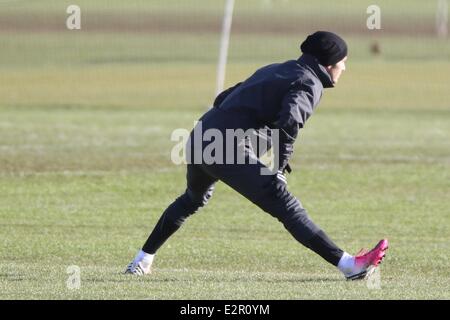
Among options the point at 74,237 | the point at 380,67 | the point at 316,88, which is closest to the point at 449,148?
the point at 74,237

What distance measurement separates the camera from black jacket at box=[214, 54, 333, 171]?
9.78m

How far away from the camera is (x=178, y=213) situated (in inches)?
433

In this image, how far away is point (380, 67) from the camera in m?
51.6

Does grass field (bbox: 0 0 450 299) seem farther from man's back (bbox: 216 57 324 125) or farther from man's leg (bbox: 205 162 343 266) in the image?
man's back (bbox: 216 57 324 125)

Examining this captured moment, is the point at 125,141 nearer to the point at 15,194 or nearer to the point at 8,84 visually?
the point at 15,194

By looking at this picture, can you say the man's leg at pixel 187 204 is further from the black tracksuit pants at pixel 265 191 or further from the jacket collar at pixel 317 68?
the jacket collar at pixel 317 68

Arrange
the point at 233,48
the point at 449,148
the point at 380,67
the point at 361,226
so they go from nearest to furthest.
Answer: the point at 361,226 < the point at 449,148 < the point at 380,67 < the point at 233,48

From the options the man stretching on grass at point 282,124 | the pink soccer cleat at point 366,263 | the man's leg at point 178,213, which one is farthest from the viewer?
the man's leg at point 178,213

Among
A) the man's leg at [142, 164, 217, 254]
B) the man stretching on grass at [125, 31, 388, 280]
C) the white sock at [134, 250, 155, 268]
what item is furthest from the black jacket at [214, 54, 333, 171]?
the white sock at [134, 250, 155, 268]

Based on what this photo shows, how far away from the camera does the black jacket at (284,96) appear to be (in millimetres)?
9781

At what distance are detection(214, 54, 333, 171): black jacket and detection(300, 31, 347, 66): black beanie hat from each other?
2.1 inches

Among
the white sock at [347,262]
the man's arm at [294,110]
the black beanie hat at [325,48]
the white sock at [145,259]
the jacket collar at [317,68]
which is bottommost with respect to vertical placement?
the white sock at [145,259]

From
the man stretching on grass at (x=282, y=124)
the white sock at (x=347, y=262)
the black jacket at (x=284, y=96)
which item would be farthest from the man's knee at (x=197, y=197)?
the white sock at (x=347, y=262)

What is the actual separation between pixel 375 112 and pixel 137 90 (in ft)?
32.1
